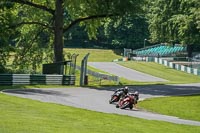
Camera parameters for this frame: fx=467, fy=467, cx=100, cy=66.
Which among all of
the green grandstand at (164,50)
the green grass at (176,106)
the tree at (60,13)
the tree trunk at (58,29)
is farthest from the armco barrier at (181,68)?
the green grass at (176,106)

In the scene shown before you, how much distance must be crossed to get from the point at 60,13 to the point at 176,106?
18.3 meters

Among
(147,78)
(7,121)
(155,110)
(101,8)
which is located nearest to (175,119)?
(155,110)

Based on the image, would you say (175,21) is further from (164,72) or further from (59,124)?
(59,124)

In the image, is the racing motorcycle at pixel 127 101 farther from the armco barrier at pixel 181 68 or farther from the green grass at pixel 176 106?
the armco barrier at pixel 181 68

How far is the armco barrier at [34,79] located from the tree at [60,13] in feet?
18.0

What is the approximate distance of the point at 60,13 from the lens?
41.4m

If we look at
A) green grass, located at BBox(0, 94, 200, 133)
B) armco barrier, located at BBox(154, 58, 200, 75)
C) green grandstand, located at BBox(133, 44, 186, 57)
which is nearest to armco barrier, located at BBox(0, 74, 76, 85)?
green grass, located at BBox(0, 94, 200, 133)

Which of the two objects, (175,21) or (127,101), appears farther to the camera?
(175,21)

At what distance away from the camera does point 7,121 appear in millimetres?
13109

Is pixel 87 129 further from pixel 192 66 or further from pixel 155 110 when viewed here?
pixel 192 66

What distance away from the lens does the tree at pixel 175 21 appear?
73.6m

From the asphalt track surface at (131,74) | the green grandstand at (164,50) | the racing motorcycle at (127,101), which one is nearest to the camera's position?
the racing motorcycle at (127,101)

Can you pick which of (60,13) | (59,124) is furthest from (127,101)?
(60,13)

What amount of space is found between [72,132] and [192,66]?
214 feet
